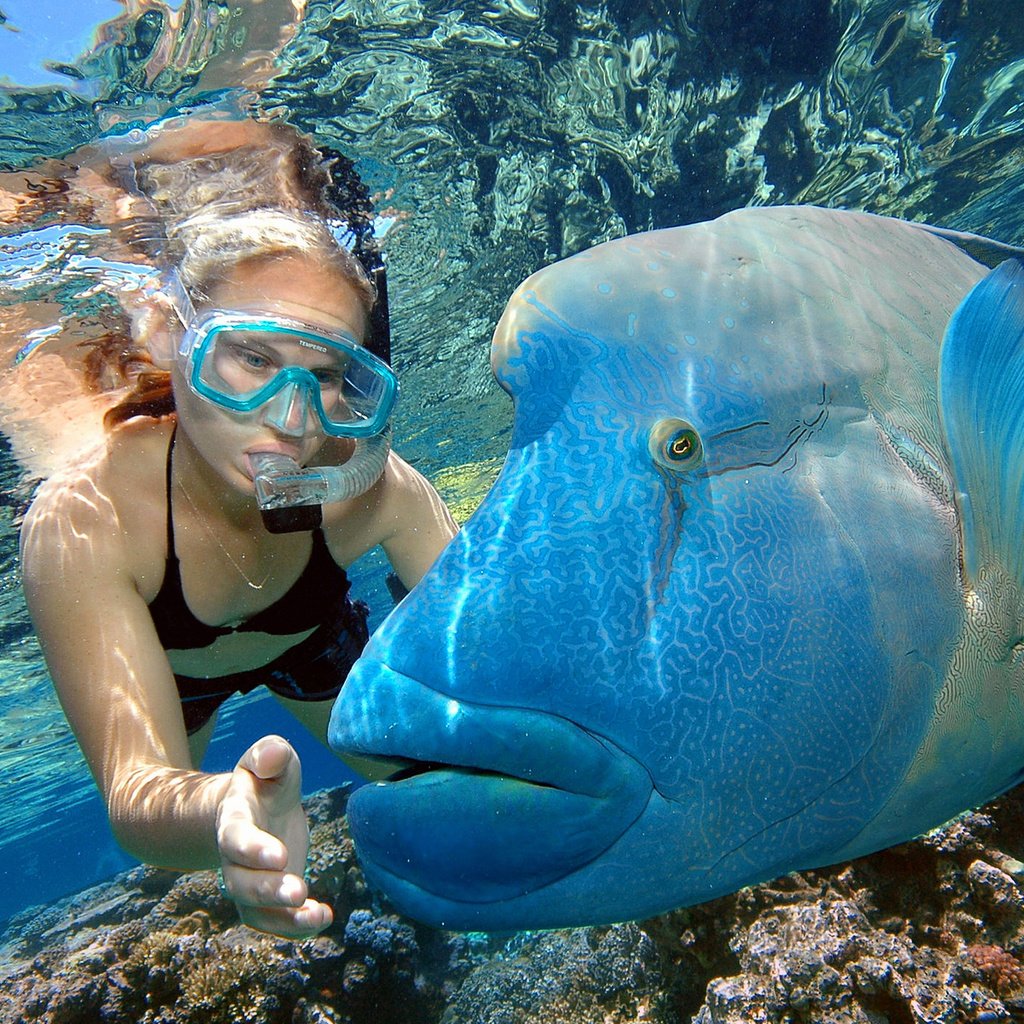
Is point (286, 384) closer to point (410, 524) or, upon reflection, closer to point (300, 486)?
point (300, 486)

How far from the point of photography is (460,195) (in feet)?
23.6

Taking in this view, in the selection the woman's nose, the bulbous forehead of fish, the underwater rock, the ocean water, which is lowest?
the underwater rock

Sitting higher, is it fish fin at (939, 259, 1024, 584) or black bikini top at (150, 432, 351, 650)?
fish fin at (939, 259, 1024, 584)

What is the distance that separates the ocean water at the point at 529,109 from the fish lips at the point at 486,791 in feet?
17.4

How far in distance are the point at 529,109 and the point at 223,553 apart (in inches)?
208

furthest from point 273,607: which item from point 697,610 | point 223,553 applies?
point 697,610

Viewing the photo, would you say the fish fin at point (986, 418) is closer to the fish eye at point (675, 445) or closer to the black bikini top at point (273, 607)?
the fish eye at point (675, 445)

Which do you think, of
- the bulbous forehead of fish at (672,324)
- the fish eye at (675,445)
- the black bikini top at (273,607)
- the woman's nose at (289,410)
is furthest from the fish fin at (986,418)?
the black bikini top at (273,607)

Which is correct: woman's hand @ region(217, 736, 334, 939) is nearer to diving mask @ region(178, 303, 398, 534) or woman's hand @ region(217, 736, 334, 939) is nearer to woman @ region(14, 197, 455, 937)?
woman @ region(14, 197, 455, 937)

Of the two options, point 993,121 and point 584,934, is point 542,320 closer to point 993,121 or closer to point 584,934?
point 584,934

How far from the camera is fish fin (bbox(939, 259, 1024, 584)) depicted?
1.32 metres

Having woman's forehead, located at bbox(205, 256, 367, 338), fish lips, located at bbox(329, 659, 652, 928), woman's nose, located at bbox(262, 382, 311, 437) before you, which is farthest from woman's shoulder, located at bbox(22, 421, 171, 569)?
fish lips, located at bbox(329, 659, 652, 928)

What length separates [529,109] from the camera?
641cm

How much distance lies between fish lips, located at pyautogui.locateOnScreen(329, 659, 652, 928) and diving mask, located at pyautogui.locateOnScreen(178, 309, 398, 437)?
225 centimetres
